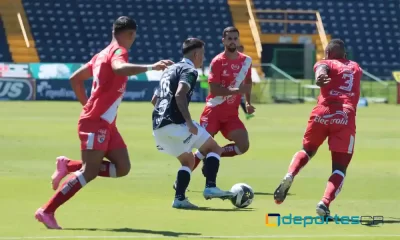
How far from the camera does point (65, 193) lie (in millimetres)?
9922

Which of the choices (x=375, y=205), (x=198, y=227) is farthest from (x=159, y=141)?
(x=375, y=205)

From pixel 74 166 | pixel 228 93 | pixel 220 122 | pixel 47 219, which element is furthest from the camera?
pixel 220 122

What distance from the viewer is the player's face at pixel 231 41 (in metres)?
13.4

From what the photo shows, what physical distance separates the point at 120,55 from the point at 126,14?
44520 mm

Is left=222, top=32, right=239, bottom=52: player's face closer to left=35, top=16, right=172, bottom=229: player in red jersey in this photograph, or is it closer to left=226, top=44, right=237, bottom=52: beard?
left=226, top=44, right=237, bottom=52: beard

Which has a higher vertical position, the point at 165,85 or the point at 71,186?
the point at 165,85

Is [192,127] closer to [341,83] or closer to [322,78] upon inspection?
[322,78]

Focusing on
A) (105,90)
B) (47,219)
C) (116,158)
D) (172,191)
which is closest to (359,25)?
(172,191)

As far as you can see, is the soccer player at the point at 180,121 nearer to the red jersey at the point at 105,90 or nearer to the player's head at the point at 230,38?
the red jersey at the point at 105,90

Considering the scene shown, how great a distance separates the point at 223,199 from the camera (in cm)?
1202

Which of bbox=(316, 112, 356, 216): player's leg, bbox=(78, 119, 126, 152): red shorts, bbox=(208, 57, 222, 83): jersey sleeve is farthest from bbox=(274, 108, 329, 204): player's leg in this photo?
bbox=(208, 57, 222, 83): jersey sleeve

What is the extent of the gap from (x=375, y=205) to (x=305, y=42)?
42097 mm

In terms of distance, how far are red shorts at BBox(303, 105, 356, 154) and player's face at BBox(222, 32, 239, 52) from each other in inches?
93.9

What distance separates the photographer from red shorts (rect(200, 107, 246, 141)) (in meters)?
13.9
